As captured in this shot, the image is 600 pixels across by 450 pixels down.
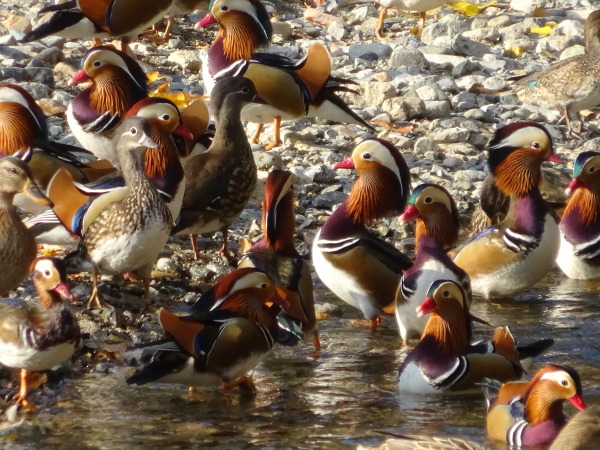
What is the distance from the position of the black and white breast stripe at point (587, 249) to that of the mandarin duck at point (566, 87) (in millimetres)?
2550

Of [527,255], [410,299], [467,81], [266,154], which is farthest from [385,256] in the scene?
[467,81]

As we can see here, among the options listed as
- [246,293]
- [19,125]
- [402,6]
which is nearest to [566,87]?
[402,6]

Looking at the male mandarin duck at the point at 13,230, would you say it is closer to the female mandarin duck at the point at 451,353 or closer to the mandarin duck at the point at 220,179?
the mandarin duck at the point at 220,179

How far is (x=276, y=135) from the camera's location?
9578 mm

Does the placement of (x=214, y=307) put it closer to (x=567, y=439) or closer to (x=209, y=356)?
(x=209, y=356)

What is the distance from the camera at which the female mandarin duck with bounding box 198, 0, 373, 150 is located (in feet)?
30.6

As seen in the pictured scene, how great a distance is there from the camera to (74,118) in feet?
27.3

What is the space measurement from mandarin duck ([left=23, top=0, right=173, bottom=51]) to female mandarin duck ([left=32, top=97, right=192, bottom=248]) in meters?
2.18

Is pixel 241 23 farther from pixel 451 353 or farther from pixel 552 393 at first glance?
pixel 552 393

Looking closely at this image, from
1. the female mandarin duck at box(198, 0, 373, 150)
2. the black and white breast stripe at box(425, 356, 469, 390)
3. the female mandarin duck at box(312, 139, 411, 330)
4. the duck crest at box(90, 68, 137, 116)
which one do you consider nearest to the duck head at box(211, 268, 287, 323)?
the black and white breast stripe at box(425, 356, 469, 390)

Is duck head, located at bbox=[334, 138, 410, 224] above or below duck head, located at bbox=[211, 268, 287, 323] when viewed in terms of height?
above

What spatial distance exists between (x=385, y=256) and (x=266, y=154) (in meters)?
2.29

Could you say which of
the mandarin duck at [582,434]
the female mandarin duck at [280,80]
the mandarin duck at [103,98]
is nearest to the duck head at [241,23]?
the female mandarin duck at [280,80]

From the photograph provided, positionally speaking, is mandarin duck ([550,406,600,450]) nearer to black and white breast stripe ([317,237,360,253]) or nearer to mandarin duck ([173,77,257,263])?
black and white breast stripe ([317,237,360,253])
